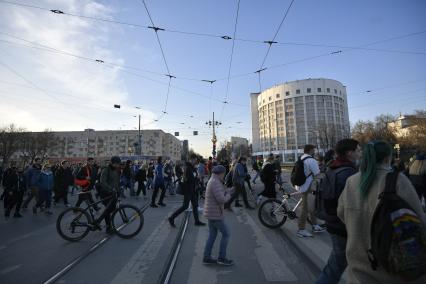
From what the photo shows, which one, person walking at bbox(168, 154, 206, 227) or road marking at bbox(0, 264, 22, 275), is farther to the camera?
person walking at bbox(168, 154, 206, 227)

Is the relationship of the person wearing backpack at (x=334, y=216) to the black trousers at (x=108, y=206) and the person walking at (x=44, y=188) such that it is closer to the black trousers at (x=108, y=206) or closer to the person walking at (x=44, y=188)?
the black trousers at (x=108, y=206)

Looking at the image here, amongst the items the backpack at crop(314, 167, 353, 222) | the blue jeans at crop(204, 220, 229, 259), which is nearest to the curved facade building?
the blue jeans at crop(204, 220, 229, 259)

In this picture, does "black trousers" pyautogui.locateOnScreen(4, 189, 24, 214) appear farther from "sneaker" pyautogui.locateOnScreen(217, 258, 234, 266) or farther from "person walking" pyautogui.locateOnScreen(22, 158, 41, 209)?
"sneaker" pyautogui.locateOnScreen(217, 258, 234, 266)

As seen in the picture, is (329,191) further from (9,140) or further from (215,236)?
(9,140)

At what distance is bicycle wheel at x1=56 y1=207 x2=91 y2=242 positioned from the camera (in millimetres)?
7250

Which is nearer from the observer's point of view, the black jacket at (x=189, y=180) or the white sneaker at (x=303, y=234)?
the white sneaker at (x=303, y=234)

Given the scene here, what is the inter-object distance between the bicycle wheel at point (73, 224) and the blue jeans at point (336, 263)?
5.86m

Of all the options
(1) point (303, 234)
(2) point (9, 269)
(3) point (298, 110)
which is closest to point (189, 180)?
(1) point (303, 234)

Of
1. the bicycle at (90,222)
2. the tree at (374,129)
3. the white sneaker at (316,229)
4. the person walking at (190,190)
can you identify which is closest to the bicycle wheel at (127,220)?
the bicycle at (90,222)

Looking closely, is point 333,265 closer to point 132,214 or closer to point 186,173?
point 132,214

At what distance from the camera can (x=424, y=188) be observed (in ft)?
27.8

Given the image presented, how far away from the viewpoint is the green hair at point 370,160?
2236 millimetres

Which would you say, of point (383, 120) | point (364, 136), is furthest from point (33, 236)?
point (383, 120)

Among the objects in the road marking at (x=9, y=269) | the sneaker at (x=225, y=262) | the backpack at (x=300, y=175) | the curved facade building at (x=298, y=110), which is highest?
the curved facade building at (x=298, y=110)
